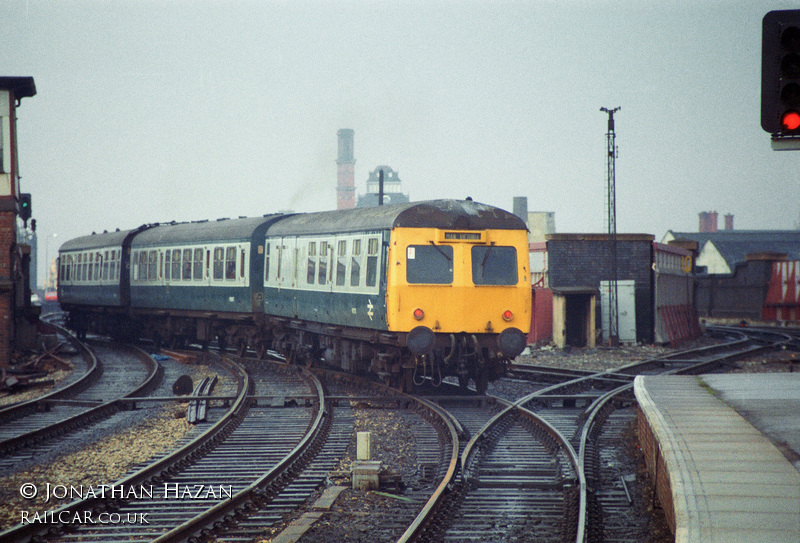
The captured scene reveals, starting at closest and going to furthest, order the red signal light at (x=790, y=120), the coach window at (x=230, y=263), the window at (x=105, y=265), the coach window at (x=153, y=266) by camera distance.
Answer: the red signal light at (x=790, y=120), the coach window at (x=230, y=263), the coach window at (x=153, y=266), the window at (x=105, y=265)

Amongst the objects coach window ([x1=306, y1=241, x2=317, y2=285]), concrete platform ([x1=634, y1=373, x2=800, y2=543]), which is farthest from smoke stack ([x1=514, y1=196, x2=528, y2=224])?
concrete platform ([x1=634, y1=373, x2=800, y2=543])

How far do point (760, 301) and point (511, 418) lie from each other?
1508 inches

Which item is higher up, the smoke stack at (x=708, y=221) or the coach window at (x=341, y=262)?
the smoke stack at (x=708, y=221)

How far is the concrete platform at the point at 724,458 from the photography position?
5.50m

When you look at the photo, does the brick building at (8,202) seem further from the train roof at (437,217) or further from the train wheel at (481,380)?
the train wheel at (481,380)

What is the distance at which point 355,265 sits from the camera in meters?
15.0

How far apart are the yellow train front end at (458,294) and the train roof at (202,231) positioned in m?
7.22

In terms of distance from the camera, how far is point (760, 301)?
152ft

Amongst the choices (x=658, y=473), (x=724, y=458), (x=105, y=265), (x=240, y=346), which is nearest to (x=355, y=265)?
(x=658, y=473)

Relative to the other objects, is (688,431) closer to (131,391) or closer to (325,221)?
(325,221)

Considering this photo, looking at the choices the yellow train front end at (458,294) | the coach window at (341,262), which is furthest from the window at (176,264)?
the yellow train front end at (458,294)

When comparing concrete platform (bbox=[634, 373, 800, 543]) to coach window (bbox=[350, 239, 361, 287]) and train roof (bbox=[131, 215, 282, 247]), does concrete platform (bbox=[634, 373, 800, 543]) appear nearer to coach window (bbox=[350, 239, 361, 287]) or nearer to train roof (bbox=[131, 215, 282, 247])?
coach window (bbox=[350, 239, 361, 287])

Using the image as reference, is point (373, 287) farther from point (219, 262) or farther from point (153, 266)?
point (153, 266)

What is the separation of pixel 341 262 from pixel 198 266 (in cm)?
796
